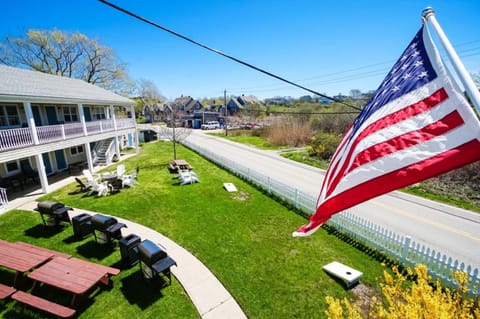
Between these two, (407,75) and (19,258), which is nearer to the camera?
(407,75)

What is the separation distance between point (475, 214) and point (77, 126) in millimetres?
22878

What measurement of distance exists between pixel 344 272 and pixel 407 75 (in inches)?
214

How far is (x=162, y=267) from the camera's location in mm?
5559

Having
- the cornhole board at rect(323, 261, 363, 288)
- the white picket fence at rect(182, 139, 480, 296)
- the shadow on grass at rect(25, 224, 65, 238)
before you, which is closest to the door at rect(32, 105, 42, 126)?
the shadow on grass at rect(25, 224, 65, 238)

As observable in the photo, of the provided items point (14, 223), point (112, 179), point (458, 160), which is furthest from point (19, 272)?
point (458, 160)

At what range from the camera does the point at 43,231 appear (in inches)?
342

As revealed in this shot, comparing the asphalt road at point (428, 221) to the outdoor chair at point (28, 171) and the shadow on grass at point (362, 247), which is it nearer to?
the shadow on grass at point (362, 247)

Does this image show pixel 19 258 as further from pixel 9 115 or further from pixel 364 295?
pixel 9 115

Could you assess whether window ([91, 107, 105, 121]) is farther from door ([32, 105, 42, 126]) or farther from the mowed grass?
the mowed grass

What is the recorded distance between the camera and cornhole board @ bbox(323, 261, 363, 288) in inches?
232

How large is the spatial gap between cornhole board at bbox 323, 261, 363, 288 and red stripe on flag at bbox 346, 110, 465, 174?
188 inches

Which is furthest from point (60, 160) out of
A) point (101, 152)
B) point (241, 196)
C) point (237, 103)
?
point (237, 103)

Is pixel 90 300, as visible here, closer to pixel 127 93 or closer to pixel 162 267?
pixel 162 267

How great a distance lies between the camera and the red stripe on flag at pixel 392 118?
7.22 feet
